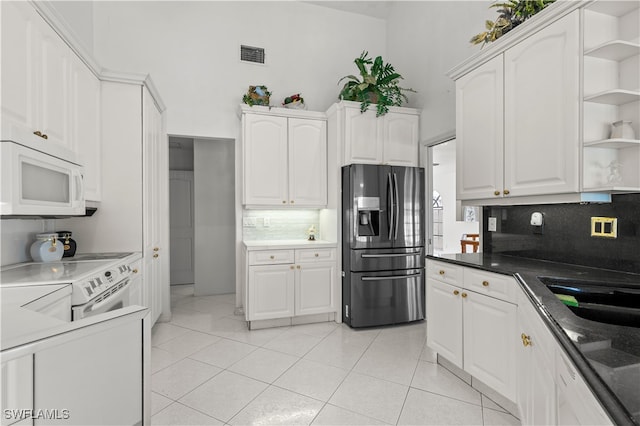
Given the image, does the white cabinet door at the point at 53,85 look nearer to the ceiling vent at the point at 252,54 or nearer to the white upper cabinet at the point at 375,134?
the ceiling vent at the point at 252,54

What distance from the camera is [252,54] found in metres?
4.16

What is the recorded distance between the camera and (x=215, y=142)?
4.78 meters

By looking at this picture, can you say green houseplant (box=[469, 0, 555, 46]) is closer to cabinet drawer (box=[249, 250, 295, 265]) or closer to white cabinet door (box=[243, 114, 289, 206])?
white cabinet door (box=[243, 114, 289, 206])

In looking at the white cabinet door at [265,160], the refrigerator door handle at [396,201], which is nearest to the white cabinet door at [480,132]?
the refrigerator door handle at [396,201]

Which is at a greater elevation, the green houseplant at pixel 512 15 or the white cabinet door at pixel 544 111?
the green houseplant at pixel 512 15

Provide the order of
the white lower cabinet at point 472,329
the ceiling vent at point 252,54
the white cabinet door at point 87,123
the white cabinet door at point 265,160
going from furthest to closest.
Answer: the ceiling vent at point 252,54 → the white cabinet door at point 265,160 → the white cabinet door at point 87,123 → the white lower cabinet at point 472,329

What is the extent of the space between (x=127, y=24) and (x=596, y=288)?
495cm

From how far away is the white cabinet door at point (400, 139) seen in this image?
3.70 m

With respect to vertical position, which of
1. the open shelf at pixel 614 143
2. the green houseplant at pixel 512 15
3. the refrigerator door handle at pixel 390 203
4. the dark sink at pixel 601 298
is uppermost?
the green houseplant at pixel 512 15

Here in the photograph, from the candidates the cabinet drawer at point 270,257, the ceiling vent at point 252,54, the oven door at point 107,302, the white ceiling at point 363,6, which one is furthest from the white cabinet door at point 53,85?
the white ceiling at point 363,6

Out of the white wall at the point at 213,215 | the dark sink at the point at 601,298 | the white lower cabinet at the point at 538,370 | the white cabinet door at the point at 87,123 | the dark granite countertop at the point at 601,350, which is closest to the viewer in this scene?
the dark granite countertop at the point at 601,350

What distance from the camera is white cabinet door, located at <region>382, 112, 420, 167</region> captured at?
12.1 feet

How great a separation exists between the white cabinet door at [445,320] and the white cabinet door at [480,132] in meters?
0.79

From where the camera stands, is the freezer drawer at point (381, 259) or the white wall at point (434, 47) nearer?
the white wall at point (434, 47)
